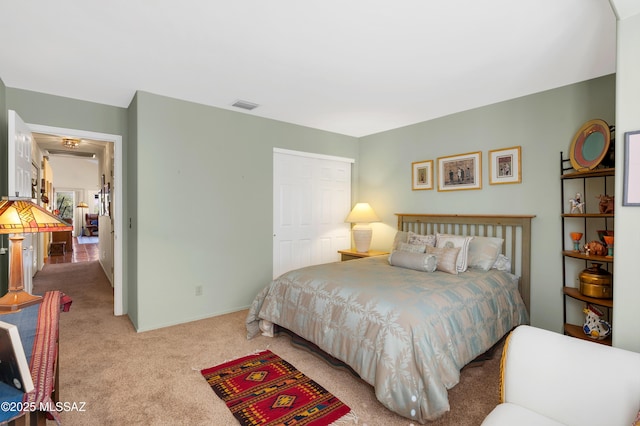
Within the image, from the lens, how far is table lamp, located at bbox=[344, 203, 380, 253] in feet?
15.5

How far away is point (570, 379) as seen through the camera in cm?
137

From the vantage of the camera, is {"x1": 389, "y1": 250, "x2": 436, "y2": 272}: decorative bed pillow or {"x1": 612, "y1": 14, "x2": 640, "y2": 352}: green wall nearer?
{"x1": 612, "y1": 14, "x2": 640, "y2": 352}: green wall

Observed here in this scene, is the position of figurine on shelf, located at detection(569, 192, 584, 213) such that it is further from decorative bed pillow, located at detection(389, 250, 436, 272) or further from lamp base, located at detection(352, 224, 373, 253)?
lamp base, located at detection(352, 224, 373, 253)

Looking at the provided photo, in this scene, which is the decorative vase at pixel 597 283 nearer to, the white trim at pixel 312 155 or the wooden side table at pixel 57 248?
the white trim at pixel 312 155

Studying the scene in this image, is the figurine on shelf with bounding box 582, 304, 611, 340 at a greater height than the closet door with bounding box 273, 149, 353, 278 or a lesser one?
lesser

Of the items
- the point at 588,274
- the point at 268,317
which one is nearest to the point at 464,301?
the point at 588,274

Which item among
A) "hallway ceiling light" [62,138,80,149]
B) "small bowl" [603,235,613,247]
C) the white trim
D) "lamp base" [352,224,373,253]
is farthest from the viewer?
"hallway ceiling light" [62,138,80,149]

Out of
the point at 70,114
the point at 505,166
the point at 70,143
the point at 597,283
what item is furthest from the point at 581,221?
the point at 70,143

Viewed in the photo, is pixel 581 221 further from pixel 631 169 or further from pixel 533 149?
pixel 631 169

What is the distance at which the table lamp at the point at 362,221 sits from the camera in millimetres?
4715

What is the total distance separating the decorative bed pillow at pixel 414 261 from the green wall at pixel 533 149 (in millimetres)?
1139

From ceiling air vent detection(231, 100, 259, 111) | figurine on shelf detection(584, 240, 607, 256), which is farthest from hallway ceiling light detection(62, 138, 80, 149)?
figurine on shelf detection(584, 240, 607, 256)

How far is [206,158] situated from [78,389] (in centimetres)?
243

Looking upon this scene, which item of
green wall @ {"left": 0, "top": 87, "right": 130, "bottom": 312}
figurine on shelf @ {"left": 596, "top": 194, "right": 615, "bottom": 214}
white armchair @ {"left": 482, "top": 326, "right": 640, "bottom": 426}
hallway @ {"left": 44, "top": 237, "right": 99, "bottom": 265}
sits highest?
green wall @ {"left": 0, "top": 87, "right": 130, "bottom": 312}
